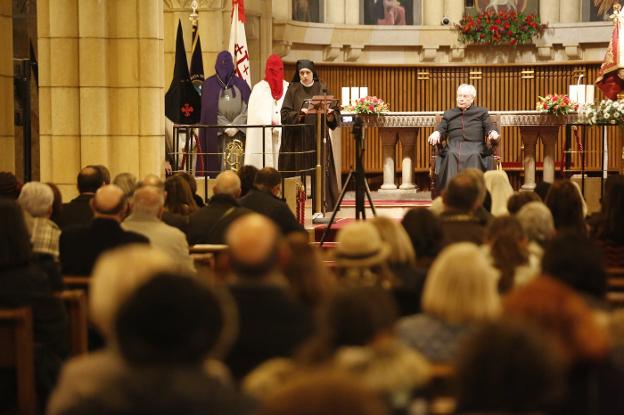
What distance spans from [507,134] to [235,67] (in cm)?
630

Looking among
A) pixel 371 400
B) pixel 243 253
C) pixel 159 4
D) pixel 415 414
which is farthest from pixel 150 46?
pixel 371 400

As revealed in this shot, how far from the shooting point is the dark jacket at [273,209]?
25.8 ft

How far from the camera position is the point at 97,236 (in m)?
6.07

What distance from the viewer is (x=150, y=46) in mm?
10898

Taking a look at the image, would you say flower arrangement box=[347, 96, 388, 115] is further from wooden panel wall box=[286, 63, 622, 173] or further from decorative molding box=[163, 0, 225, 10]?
wooden panel wall box=[286, 63, 622, 173]

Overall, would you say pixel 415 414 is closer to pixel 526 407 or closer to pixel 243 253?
pixel 526 407

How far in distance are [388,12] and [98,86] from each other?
8691 mm

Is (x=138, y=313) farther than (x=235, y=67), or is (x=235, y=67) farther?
(x=235, y=67)

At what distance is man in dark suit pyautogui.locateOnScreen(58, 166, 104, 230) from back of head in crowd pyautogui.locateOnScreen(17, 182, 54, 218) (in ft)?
3.34

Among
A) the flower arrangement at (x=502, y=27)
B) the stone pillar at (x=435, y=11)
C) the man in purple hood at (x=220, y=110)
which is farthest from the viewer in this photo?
the stone pillar at (x=435, y=11)

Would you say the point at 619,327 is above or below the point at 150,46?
below

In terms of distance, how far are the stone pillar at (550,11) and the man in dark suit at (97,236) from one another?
1339 cm

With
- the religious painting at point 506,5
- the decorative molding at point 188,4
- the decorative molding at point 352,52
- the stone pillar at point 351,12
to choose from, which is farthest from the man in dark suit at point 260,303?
the religious painting at point 506,5

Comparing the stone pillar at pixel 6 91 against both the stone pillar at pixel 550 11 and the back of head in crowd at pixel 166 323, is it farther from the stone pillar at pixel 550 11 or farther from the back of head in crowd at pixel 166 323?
the back of head in crowd at pixel 166 323
